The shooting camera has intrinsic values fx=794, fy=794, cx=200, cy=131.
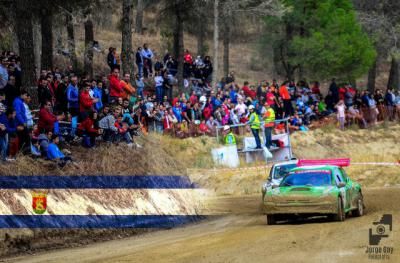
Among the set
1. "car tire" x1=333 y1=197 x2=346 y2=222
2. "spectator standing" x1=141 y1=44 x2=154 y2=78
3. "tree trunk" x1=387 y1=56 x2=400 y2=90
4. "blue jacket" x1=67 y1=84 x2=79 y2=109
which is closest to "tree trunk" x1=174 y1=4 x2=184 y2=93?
"spectator standing" x1=141 y1=44 x2=154 y2=78

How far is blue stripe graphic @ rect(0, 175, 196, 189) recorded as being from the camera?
54.8ft

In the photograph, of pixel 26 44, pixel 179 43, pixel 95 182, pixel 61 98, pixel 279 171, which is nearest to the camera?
pixel 95 182

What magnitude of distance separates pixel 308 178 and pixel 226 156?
13.1m

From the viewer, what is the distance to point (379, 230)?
16.7 m

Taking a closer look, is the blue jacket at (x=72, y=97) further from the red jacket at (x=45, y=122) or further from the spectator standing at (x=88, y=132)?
the red jacket at (x=45, y=122)

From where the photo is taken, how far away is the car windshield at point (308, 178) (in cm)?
1961

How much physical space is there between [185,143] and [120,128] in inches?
452

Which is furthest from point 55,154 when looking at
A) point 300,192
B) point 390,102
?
point 390,102

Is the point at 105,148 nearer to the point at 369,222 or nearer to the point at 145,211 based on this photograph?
the point at 145,211

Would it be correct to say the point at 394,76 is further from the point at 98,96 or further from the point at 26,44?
the point at 26,44

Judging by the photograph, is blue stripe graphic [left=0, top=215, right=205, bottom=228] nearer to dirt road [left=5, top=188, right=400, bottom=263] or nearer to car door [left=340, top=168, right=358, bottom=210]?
dirt road [left=5, top=188, right=400, bottom=263]

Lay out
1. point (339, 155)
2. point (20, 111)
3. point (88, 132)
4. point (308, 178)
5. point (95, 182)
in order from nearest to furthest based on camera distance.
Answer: point (20, 111) → point (95, 182) → point (308, 178) → point (88, 132) → point (339, 155)

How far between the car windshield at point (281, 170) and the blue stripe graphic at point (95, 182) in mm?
2478

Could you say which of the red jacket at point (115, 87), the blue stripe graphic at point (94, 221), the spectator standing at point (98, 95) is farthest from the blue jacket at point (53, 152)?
the red jacket at point (115, 87)
